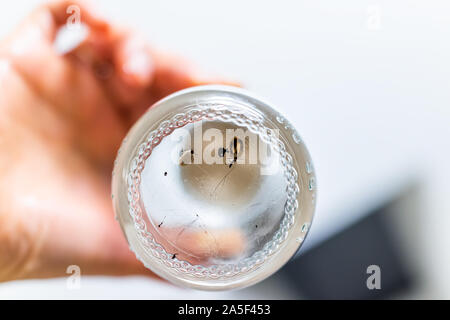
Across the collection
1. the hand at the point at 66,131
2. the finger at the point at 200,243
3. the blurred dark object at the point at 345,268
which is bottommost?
the blurred dark object at the point at 345,268

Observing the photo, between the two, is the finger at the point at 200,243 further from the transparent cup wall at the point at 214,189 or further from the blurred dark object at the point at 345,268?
the blurred dark object at the point at 345,268

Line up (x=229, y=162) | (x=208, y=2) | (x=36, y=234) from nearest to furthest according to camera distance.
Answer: (x=229, y=162) → (x=36, y=234) → (x=208, y=2)

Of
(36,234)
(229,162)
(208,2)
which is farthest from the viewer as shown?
(208,2)

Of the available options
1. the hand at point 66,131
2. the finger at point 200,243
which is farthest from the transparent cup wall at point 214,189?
the hand at point 66,131

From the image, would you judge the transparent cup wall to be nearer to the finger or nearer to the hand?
the finger

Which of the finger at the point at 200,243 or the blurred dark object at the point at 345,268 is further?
the blurred dark object at the point at 345,268
